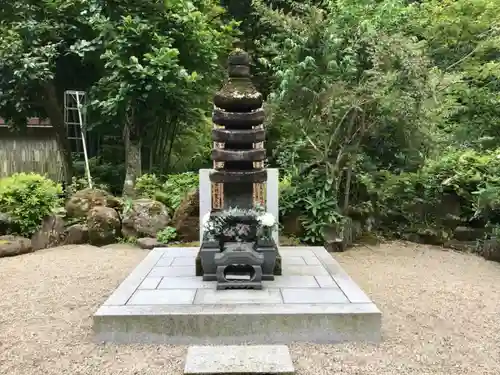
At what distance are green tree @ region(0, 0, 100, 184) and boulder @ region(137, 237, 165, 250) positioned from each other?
123 inches

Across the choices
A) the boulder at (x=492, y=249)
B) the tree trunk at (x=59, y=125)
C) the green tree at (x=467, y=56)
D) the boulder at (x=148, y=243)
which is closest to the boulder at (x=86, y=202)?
the boulder at (x=148, y=243)

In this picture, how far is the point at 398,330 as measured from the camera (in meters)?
3.94

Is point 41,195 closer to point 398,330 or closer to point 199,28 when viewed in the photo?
point 199,28

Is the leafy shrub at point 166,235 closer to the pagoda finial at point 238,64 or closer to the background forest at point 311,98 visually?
the background forest at point 311,98

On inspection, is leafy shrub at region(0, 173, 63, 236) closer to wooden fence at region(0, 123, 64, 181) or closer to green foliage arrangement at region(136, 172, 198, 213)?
green foliage arrangement at region(136, 172, 198, 213)

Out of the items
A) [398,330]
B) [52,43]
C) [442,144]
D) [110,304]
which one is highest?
[52,43]

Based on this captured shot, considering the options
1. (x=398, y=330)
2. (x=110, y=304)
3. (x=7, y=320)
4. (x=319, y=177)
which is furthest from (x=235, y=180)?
(x=319, y=177)

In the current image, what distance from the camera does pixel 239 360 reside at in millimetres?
3193

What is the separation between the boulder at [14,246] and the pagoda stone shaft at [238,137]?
387 cm

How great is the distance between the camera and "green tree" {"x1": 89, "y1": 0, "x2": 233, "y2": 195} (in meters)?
7.97

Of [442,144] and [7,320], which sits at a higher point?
[442,144]

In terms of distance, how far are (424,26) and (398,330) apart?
7.17 m

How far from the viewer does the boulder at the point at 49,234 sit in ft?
24.2

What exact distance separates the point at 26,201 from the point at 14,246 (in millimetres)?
741
